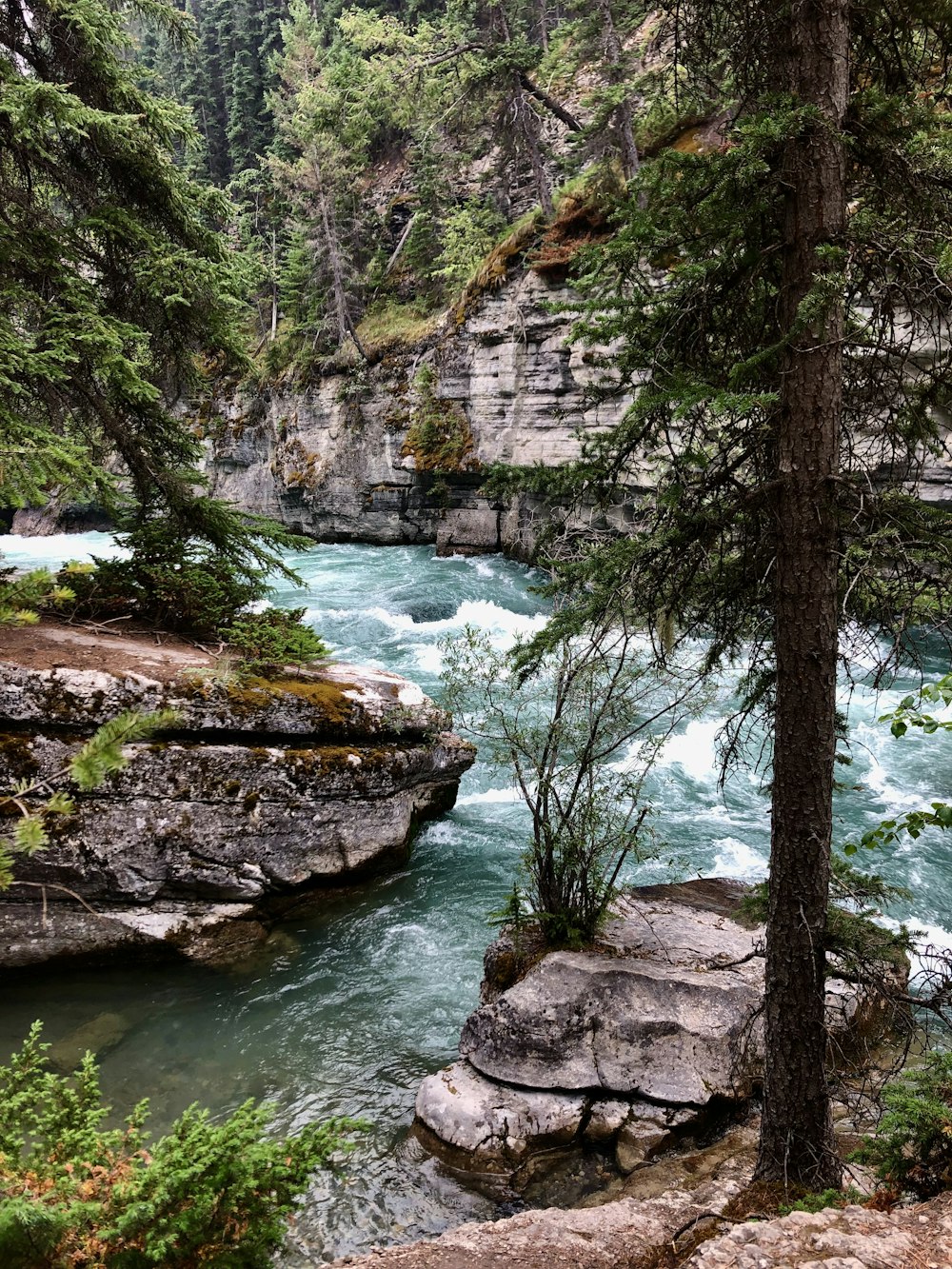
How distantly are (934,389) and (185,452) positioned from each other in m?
8.56

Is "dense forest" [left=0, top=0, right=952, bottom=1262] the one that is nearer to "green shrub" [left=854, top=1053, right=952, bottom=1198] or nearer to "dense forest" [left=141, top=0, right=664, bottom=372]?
"green shrub" [left=854, top=1053, right=952, bottom=1198]

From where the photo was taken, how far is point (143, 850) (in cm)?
727

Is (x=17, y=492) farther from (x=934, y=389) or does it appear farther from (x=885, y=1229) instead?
(x=885, y=1229)

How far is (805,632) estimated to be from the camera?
12.9 ft

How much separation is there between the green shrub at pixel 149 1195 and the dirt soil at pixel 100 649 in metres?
4.93

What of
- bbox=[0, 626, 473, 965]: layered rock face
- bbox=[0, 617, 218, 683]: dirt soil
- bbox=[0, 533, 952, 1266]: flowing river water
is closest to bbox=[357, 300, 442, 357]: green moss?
bbox=[0, 533, 952, 1266]: flowing river water

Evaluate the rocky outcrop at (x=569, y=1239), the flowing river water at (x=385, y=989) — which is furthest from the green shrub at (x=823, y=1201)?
the flowing river water at (x=385, y=989)

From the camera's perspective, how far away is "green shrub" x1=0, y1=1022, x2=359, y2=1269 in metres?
2.79

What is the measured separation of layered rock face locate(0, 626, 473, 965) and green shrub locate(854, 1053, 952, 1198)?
5.64 meters

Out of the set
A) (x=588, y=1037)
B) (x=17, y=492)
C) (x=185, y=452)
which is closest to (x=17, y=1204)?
(x=588, y=1037)

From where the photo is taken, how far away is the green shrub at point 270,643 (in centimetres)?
886

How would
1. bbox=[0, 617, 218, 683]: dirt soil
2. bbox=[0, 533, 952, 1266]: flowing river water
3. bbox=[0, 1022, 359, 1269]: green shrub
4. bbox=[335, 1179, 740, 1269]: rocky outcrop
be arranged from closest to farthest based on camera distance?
bbox=[0, 1022, 359, 1269]: green shrub
bbox=[335, 1179, 740, 1269]: rocky outcrop
bbox=[0, 533, 952, 1266]: flowing river water
bbox=[0, 617, 218, 683]: dirt soil

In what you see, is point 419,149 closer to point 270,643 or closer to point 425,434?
point 425,434

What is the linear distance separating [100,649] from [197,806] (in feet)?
7.05
